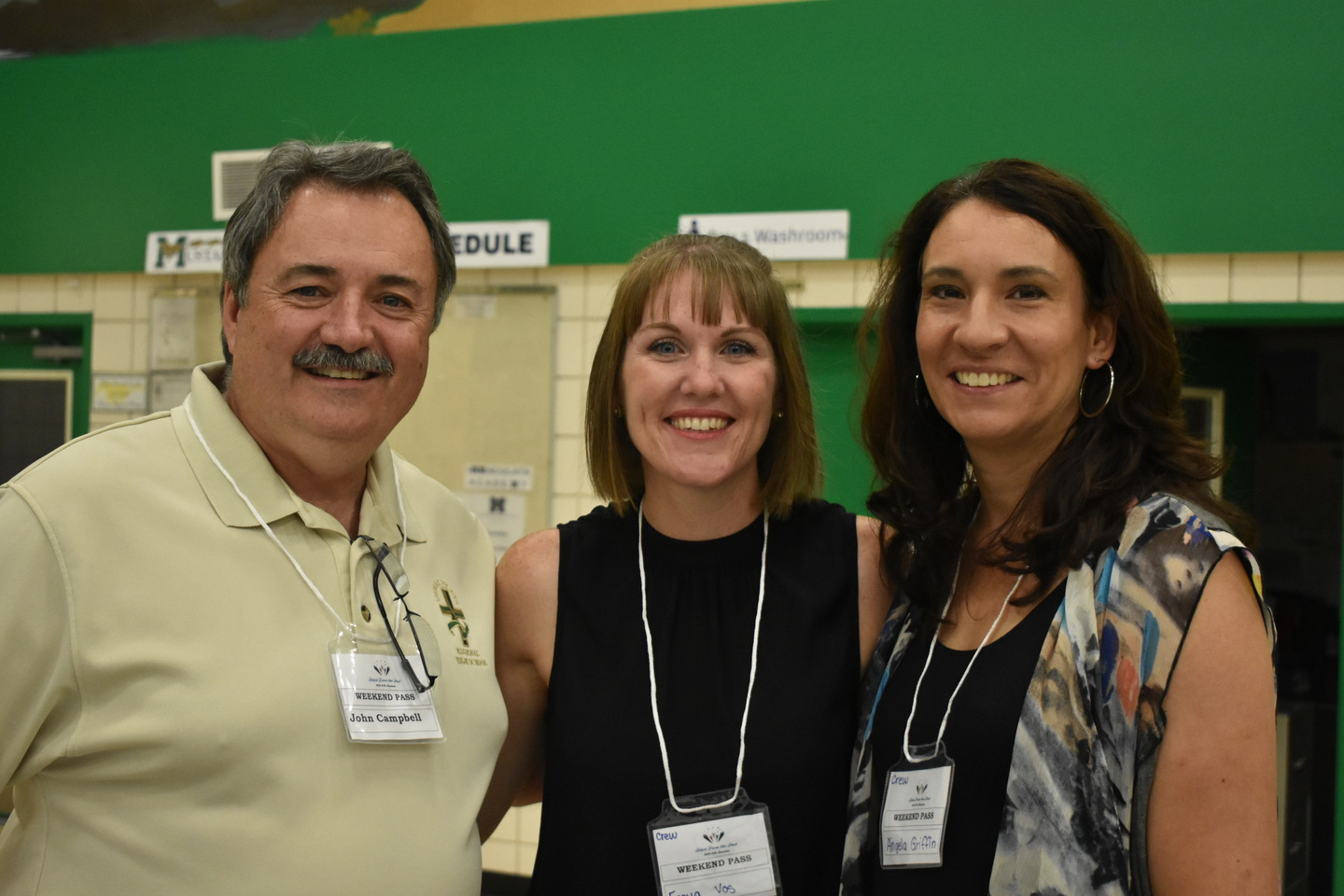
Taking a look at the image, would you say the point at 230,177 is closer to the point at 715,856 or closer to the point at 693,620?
the point at 693,620

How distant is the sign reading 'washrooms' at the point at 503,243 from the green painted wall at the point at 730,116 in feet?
0.17

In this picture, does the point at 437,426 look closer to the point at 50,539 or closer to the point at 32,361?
the point at 32,361

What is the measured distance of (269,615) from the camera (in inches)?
61.6

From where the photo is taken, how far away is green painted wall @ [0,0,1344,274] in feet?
11.7

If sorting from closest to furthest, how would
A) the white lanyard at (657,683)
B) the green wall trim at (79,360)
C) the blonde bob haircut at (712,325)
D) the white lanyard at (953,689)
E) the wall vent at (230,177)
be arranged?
the white lanyard at (953,689) < the white lanyard at (657,683) < the blonde bob haircut at (712,325) < the wall vent at (230,177) < the green wall trim at (79,360)

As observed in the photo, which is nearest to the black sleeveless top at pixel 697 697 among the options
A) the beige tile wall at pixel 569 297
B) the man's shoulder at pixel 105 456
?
the man's shoulder at pixel 105 456

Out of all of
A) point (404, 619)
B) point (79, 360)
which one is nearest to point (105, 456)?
point (404, 619)

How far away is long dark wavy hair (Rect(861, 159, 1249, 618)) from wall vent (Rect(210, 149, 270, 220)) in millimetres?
3563

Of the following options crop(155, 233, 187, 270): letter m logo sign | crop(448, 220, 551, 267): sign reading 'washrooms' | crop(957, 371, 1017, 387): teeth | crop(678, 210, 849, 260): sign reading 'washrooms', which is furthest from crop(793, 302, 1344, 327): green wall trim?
crop(155, 233, 187, 270): letter m logo sign

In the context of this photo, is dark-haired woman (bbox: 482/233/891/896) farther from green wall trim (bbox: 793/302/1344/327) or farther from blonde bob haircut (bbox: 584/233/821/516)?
green wall trim (bbox: 793/302/1344/327)

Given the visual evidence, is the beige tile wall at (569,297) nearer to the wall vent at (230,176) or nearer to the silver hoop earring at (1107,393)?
the wall vent at (230,176)

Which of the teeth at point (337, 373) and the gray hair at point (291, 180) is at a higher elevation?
the gray hair at point (291, 180)

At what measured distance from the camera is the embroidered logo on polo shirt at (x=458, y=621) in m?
1.84

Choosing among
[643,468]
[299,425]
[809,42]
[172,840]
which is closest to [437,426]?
[809,42]
